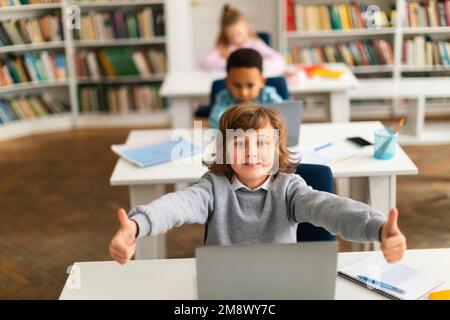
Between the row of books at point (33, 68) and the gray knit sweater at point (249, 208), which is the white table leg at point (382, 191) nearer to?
the gray knit sweater at point (249, 208)

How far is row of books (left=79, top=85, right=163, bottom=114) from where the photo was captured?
5598 millimetres

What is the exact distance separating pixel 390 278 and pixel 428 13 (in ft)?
13.0

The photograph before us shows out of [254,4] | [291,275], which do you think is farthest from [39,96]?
[291,275]

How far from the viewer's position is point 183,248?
3.31 m

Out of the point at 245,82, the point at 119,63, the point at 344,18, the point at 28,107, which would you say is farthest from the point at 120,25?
the point at 245,82

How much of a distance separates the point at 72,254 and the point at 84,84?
266 centimetres

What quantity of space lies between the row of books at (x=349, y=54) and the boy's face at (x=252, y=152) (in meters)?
3.81

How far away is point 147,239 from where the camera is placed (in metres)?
2.79

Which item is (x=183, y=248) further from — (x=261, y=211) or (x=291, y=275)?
(x=291, y=275)

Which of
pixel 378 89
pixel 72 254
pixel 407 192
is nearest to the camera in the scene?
pixel 72 254

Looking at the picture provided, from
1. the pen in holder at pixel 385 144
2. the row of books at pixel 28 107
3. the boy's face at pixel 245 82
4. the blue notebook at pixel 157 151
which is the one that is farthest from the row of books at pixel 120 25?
the pen in holder at pixel 385 144

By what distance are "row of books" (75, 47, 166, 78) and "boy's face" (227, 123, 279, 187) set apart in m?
3.90

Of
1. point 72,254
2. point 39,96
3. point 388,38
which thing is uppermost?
point 388,38

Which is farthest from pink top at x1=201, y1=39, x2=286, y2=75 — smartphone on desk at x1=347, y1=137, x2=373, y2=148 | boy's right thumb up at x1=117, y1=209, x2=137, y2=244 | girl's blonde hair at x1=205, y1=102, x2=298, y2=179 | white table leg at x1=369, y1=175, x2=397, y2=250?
boy's right thumb up at x1=117, y1=209, x2=137, y2=244
